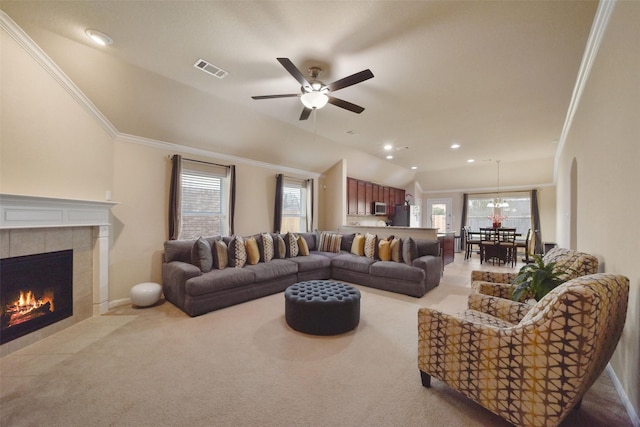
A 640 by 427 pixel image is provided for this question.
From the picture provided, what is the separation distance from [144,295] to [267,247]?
6.18 feet

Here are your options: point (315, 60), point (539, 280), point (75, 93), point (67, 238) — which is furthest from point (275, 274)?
point (75, 93)

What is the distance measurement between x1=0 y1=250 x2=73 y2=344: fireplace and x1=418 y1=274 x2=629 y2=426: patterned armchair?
12.7 ft

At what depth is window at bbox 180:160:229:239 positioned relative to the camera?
439cm

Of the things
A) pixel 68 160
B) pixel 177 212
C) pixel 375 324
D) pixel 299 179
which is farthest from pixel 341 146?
pixel 68 160

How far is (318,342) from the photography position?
98.7 inches

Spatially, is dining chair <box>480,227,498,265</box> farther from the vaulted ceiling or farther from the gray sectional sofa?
the gray sectional sofa

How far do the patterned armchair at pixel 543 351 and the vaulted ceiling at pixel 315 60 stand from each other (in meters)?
2.25

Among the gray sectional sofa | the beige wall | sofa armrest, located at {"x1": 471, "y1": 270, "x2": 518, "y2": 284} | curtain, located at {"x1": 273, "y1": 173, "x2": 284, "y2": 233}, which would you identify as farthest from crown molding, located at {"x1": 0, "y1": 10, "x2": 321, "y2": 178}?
the beige wall

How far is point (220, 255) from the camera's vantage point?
376cm

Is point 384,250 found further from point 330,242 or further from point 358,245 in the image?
point 330,242

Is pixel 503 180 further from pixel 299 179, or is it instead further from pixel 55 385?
pixel 55 385

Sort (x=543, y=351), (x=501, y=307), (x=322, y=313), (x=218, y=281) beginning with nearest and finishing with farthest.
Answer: (x=543, y=351) → (x=501, y=307) → (x=322, y=313) → (x=218, y=281)

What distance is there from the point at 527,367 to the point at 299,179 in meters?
5.59

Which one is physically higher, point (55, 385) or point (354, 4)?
point (354, 4)
